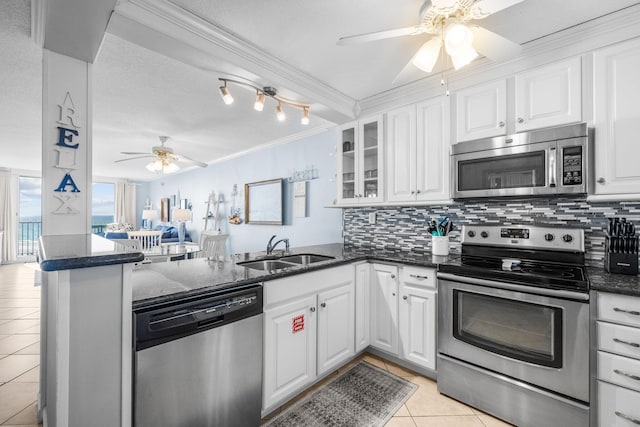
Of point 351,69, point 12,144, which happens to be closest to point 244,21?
point 351,69

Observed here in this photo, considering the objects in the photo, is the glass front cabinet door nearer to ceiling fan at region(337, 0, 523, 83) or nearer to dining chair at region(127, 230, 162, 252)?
ceiling fan at region(337, 0, 523, 83)

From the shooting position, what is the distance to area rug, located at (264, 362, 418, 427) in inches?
68.4

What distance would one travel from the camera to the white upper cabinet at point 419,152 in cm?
235

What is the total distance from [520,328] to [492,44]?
1.59 m

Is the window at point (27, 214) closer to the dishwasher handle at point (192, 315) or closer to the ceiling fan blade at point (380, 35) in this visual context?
the dishwasher handle at point (192, 315)

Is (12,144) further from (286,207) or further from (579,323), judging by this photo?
(579,323)

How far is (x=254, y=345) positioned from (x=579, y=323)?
170cm

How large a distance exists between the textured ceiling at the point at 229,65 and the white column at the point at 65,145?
496 mm

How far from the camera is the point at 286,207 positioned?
4.33 m

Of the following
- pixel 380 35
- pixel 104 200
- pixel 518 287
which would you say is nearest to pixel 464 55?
pixel 380 35

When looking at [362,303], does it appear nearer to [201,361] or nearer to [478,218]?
[478,218]

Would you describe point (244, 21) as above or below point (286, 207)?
above

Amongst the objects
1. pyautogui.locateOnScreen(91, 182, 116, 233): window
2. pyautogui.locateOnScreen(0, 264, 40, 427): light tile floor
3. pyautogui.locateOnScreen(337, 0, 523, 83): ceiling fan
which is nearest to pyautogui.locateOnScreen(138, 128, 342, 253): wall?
pyautogui.locateOnScreen(337, 0, 523, 83): ceiling fan

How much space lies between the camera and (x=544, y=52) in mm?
1934
